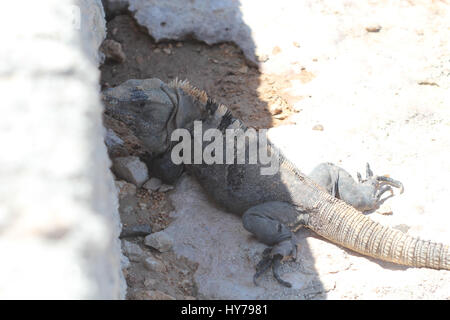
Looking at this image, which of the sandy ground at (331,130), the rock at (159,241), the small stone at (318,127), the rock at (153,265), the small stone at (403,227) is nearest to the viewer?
the rock at (153,265)

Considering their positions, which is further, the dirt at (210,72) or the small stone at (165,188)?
the dirt at (210,72)

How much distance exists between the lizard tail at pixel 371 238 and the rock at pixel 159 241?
3.95 feet

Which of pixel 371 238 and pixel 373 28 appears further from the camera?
pixel 373 28

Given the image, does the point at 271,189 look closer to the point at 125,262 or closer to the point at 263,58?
the point at 125,262

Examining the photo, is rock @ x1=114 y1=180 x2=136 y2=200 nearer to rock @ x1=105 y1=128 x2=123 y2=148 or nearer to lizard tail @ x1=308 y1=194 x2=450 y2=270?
rock @ x1=105 y1=128 x2=123 y2=148

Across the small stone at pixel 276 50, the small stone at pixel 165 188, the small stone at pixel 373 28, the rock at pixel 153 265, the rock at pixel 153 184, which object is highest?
the small stone at pixel 373 28

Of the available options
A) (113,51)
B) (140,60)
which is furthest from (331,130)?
(113,51)

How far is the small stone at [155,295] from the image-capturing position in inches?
149

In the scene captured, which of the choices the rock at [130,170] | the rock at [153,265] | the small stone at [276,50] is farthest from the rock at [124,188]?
the small stone at [276,50]

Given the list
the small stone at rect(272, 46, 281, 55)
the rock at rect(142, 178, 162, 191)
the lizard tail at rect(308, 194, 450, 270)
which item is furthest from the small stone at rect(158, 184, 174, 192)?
the small stone at rect(272, 46, 281, 55)

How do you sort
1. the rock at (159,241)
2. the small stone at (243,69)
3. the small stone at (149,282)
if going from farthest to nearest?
the small stone at (243,69)
the rock at (159,241)
the small stone at (149,282)

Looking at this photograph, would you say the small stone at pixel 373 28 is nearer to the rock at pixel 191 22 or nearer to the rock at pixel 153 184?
the rock at pixel 191 22

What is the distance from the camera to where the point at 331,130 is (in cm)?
593

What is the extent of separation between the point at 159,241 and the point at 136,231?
0.75 ft
